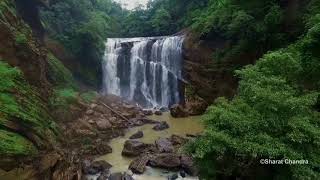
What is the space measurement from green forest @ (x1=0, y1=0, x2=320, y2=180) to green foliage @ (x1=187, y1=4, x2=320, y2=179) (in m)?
0.03

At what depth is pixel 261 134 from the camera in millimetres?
9516

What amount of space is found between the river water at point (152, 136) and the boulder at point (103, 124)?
1.31m

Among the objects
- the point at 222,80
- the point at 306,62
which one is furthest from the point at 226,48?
the point at 306,62

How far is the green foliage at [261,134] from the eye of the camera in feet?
30.6

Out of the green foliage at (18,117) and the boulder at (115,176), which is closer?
the green foliage at (18,117)

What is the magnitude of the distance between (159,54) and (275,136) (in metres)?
24.5

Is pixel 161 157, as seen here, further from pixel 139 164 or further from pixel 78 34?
pixel 78 34

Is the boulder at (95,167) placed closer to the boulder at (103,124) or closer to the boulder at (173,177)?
the boulder at (173,177)

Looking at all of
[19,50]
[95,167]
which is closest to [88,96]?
[19,50]

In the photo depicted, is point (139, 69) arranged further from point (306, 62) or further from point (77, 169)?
point (306, 62)

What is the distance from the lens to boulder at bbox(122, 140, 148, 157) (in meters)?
18.3

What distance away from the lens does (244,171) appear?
406 inches

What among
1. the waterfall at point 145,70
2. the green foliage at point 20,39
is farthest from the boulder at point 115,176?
the waterfall at point 145,70

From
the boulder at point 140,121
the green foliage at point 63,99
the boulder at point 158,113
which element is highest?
the green foliage at point 63,99
